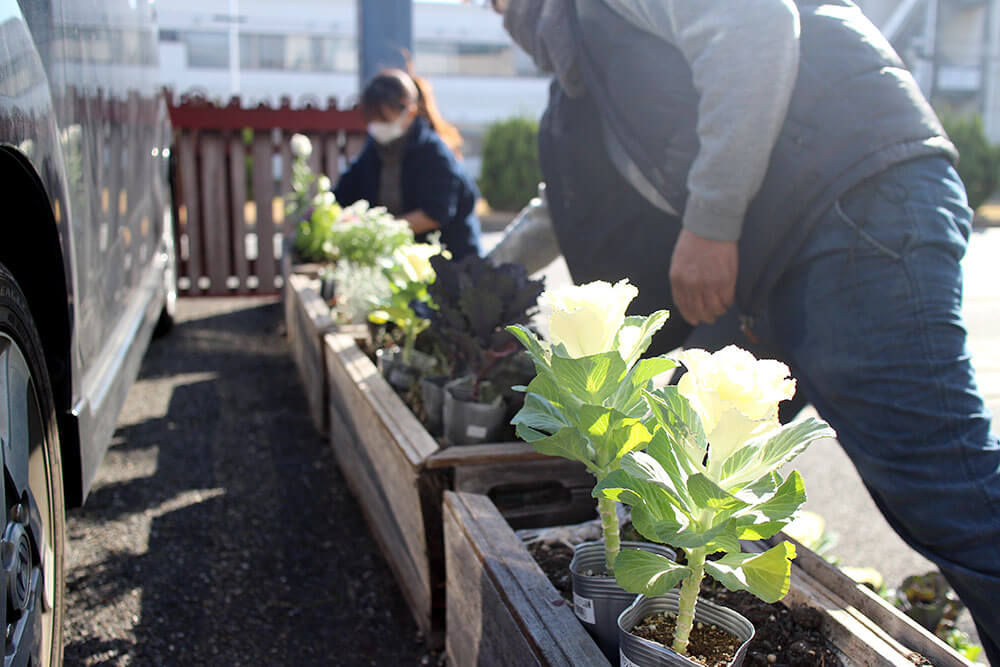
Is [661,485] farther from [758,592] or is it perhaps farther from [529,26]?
[529,26]

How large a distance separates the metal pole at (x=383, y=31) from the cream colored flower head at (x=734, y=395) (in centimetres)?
563

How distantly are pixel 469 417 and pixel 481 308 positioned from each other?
0.26 m

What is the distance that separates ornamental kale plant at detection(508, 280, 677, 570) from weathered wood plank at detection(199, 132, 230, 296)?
5.68 metres

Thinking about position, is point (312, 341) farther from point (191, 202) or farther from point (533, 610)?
point (191, 202)

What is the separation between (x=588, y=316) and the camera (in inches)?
42.4

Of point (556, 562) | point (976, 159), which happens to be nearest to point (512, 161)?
point (976, 159)

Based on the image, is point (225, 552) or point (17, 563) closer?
point (17, 563)

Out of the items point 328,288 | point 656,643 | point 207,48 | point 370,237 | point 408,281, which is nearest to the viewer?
point 656,643

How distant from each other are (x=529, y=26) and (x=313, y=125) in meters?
4.71

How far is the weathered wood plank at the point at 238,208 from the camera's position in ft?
20.9

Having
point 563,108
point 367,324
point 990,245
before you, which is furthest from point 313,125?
point 990,245

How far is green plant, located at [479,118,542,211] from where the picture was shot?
59.2ft

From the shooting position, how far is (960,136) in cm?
1859

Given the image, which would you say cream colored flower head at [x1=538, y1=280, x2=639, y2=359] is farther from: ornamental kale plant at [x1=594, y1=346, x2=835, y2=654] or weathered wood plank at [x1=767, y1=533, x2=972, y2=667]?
weathered wood plank at [x1=767, y1=533, x2=972, y2=667]
